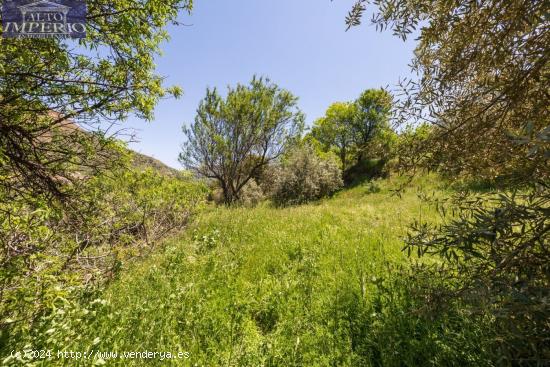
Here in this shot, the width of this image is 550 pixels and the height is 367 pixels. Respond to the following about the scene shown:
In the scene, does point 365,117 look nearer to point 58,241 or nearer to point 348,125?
point 348,125

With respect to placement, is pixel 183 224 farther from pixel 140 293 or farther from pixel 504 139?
pixel 504 139

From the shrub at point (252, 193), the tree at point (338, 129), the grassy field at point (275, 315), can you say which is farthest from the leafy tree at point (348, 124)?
the grassy field at point (275, 315)

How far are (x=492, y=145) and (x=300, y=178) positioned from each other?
19.1 meters

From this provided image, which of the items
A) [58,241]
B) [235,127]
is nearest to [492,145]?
[58,241]

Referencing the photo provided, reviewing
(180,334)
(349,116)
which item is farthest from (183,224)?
(349,116)

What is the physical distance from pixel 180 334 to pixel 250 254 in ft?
8.78

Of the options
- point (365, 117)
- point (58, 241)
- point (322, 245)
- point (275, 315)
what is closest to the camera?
point (275, 315)

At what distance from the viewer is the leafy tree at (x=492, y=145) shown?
1529 millimetres

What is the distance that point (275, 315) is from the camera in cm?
377

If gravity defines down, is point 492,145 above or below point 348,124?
below

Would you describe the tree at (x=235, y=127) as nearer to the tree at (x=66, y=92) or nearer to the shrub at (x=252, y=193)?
the shrub at (x=252, y=193)

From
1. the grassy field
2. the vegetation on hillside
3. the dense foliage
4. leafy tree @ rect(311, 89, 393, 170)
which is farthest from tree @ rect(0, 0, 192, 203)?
leafy tree @ rect(311, 89, 393, 170)

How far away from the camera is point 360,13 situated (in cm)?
252

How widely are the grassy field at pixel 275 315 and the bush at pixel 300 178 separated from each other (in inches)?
594
